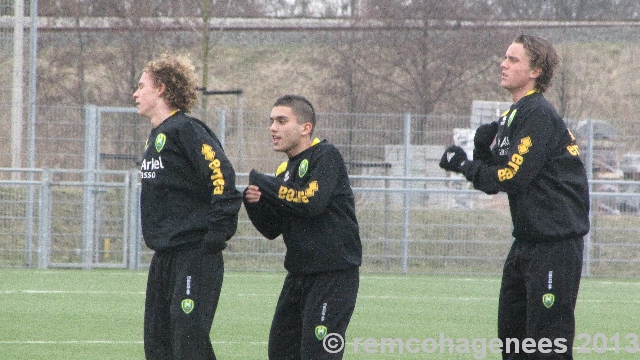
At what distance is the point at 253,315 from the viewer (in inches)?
409

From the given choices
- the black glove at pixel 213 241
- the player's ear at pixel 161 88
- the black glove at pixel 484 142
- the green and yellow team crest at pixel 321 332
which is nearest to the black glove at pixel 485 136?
the black glove at pixel 484 142

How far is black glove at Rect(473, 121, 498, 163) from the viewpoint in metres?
5.80

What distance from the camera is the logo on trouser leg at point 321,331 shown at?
5559 mm

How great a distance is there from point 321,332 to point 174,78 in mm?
1704

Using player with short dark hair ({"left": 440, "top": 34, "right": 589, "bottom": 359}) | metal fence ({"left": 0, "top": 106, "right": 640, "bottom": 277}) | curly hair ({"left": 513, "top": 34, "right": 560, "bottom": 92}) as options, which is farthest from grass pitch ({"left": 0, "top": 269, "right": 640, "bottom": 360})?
curly hair ({"left": 513, "top": 34, "right": 560, "bottom": 92})

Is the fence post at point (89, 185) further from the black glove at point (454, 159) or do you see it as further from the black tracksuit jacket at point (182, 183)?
the black glove at point (454, 159)

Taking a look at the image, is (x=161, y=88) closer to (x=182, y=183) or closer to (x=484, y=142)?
(x=182, y=183)

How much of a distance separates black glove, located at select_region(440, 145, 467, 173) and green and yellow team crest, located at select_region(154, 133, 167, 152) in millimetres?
1570

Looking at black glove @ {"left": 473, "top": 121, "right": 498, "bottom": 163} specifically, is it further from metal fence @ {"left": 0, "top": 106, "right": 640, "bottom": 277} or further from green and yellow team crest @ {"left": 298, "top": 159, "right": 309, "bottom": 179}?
metal fence @ {"left": 0, "top": 106, "right": 640, "bottom": 277}

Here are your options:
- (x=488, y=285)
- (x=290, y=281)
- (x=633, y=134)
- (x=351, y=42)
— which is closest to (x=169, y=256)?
(x=290, y=281)

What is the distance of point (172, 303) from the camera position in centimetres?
569

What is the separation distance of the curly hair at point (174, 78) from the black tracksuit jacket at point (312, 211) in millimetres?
644

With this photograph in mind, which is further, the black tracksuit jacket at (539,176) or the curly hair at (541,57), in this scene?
the curly hair at (541,57)


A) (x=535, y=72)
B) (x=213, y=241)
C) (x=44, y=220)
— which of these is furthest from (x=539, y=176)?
(x=44, y=220)
